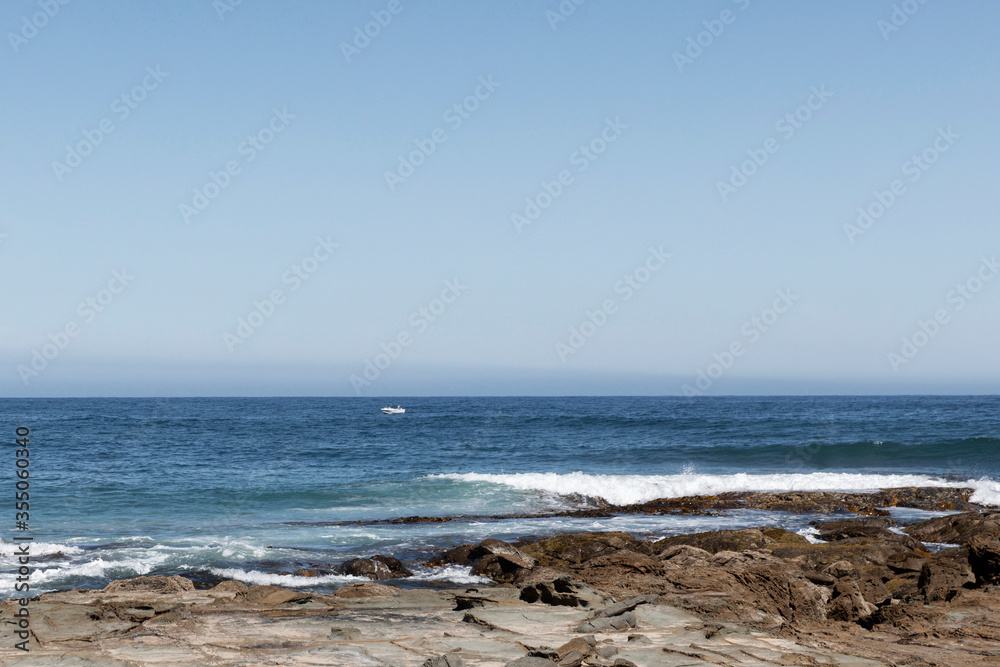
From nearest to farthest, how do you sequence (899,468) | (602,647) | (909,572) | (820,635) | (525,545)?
1. (602,647)
2. (820,635)
3. (909,572)
4. (525,545)
5. (899,468)

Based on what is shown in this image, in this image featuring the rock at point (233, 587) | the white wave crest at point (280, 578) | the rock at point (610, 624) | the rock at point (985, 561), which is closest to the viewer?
the rock at point (610, 624)

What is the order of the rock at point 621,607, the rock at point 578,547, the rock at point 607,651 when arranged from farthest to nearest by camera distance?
the rock at point 578,547
the rock at point 621,607
the rock at point 607,651

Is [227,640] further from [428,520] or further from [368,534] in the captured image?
[428,520]

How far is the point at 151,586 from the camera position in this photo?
413 inches

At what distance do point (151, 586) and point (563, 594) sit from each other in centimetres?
556

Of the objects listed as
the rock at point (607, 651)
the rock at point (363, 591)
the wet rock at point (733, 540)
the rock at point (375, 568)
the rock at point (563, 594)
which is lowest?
the rock at point (375, 568)

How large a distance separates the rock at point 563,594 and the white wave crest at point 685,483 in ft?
46.1

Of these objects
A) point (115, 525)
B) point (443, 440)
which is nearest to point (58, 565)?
point (115, 525)

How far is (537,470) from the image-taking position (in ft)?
99.6

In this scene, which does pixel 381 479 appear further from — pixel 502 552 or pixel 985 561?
pixel 985 561

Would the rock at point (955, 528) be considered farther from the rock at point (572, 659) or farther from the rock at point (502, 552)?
the rock at point (572, 659)

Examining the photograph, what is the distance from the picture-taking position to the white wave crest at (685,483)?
24.4 metres

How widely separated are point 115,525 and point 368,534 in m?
6.30

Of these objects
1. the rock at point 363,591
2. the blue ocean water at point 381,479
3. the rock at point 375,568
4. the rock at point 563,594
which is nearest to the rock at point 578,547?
the blue ocean water at point 381,479
